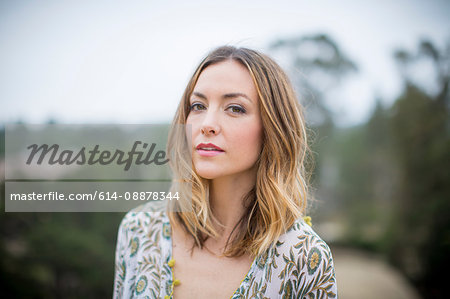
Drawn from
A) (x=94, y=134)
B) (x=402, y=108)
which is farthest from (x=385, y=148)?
(x=94, y=134)

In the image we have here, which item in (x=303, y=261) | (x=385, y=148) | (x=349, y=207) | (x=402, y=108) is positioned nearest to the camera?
(x=303, y=261)

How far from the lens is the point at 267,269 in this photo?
165 cm

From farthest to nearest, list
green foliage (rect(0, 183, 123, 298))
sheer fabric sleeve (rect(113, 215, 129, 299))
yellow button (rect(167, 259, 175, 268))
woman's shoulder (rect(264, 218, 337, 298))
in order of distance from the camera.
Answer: green foliage (rect(0, 183, 123, 298)), sheer fabric sleeve (rect(113, 215, 129, 299)), yellow button (rect(167, 259, 175, 268)), woman's shoulder (rect(264, 218, 337, 298))

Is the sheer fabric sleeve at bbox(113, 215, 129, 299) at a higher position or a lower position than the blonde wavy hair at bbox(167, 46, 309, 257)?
lower

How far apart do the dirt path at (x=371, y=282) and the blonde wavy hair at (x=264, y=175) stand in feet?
27.3

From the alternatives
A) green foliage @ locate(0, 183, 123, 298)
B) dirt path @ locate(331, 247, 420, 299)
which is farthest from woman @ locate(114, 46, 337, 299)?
dirt path @ locate(331, 247, 420, 299)

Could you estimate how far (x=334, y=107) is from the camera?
1268cm

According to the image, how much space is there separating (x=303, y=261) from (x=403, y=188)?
1084 centimetres

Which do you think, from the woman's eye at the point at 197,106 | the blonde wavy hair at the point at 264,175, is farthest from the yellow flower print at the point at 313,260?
the woman's eye at the point at 197,106

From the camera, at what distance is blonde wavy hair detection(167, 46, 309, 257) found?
1.73 meters

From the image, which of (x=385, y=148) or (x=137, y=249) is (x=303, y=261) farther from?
(x=385, y=148)

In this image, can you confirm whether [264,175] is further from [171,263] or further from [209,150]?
[171,263]

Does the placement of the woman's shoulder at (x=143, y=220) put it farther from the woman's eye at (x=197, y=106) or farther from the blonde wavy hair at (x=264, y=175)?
the woman's eye at (x=197, y=106)

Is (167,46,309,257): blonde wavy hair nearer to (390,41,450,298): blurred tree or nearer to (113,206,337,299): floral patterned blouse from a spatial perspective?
(113,206,337,299): floral patterned blouse
